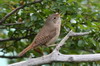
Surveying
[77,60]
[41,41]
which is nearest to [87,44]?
[41,41]

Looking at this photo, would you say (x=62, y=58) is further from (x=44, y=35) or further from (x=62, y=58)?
(x=44, y=35)

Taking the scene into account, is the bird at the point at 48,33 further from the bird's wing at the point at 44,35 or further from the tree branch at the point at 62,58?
the tree branch at the point at 62,58

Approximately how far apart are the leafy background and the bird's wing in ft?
0.28

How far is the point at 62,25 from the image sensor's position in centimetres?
596

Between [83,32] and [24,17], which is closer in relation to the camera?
[83,32]

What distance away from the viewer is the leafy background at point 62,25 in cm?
564

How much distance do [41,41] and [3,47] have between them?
0.81 m

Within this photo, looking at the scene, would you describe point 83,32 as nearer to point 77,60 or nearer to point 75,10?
point 75,10

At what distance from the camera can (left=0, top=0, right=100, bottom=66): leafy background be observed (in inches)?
222

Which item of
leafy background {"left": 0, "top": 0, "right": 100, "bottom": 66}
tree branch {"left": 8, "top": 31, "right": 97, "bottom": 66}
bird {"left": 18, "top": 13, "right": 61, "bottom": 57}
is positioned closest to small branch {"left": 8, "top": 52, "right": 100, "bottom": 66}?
tree branch {"left": 8, "top": 31, "right": 97, "bottom": 66}

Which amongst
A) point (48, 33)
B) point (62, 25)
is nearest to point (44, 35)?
point (48, 33)

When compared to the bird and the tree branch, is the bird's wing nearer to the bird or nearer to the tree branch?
the bird

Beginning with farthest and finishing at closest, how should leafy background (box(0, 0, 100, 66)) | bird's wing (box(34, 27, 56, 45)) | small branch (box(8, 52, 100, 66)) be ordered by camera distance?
bird's wing (box(34, 27, 56, 45)) → leafy background (box(0, 0, 100, 66)) → small branch (box(8, 52, 100, 66))

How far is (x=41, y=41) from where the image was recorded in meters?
5.86
